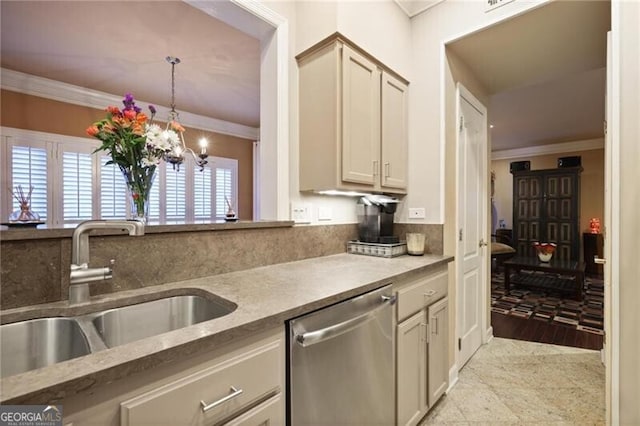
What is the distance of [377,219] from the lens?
216 centimetres

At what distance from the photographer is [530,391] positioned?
2064mm

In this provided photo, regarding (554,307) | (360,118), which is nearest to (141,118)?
(360,118)

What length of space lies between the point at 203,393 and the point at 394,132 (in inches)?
75.3

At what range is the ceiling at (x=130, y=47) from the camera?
93.9 inches

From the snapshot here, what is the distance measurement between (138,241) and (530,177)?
23.5 ft

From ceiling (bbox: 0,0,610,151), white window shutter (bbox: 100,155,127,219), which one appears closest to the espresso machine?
ceiling (bbox: 0,0,610,151)

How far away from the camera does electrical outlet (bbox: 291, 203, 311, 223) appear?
75.0 inches

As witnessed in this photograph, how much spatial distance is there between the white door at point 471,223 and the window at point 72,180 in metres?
2.28

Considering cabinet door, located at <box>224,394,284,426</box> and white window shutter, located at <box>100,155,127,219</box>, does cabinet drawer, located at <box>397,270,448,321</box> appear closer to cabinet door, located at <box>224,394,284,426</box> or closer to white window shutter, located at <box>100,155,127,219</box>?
cabinet door, located at <box>224,394,284,426</box>

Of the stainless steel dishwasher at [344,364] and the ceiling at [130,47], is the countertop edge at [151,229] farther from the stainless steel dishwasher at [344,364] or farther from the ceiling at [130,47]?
the ceiling at [130,47]

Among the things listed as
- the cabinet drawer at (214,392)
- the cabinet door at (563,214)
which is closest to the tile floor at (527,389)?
the cabinet drawer at (214,392)

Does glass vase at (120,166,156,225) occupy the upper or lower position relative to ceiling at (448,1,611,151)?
lower

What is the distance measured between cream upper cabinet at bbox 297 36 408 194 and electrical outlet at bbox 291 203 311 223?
0.42 feet

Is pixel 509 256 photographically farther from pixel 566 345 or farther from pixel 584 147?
pixel 584 147
